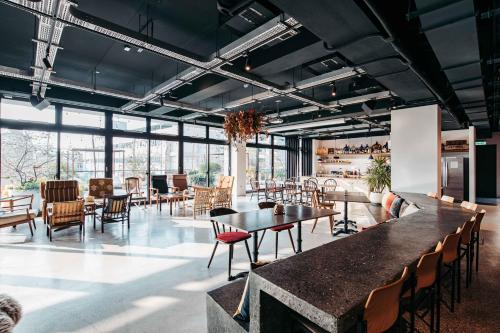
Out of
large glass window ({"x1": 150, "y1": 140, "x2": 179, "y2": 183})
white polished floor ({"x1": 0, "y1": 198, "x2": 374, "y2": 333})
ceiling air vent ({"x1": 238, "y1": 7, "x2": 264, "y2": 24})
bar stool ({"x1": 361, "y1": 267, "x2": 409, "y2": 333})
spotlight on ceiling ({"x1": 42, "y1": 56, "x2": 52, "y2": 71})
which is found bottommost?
white polished floor ({"x1": 0, "y1": 198, "x2": 374, "y2": 333})

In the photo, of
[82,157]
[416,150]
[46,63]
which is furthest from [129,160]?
[416,150]

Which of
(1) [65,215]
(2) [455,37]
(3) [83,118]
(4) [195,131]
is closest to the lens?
(2) [455,37]

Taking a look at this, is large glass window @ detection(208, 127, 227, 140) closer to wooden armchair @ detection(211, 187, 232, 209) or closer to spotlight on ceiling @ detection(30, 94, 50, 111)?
wooden armchair @ detection(211, 187, 232, 209)

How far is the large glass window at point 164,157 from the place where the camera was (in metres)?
9.29

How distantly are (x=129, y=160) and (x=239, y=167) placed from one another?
4811mm

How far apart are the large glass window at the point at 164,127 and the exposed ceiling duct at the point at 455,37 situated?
859 cm

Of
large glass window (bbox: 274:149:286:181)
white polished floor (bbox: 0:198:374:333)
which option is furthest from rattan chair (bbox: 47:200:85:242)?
large glass window (bbox: 274:149:286:181)

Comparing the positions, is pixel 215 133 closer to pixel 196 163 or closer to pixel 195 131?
pixel 195 131

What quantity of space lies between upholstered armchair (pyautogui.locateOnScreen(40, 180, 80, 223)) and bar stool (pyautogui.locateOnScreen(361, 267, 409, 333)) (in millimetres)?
6911

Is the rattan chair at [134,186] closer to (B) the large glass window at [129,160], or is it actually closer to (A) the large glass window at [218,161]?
(B) the large glass window at [129,160]

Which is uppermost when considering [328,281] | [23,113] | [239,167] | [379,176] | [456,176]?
[23,113]

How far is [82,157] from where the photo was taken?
7.79m

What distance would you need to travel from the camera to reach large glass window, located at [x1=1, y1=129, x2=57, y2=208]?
651 cm

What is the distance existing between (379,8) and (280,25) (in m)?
1.09
